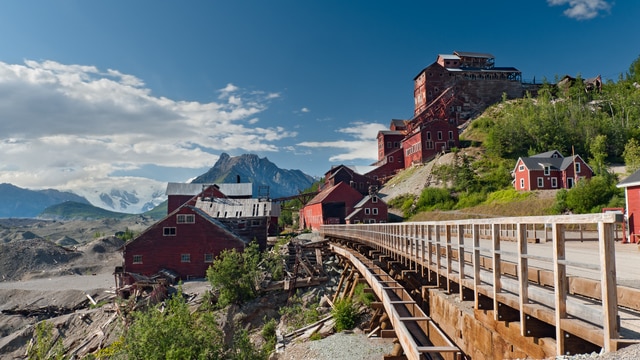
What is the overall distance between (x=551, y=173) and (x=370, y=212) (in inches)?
959

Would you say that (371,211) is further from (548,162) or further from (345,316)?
(345,316)

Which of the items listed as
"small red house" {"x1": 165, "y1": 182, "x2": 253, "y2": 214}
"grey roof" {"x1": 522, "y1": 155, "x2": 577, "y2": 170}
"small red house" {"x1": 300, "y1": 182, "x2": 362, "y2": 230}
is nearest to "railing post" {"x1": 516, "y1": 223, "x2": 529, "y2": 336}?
"small red house" {"x1": 300, "y1": 182, "x2": 362, "y2": 230}

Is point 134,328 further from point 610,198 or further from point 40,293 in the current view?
A: point 610,198

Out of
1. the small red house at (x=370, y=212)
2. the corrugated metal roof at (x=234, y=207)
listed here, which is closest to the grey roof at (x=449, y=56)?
the small red house at (x=370, y=212)

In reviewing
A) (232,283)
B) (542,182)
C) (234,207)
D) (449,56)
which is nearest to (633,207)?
(232,283)

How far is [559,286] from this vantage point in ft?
15.3

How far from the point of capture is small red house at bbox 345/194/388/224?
187 ft

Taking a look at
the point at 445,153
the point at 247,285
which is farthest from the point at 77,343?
the point at 445,153

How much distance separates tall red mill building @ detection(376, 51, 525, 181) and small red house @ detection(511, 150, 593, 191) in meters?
28.7

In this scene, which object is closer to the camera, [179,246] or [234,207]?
[179,246]

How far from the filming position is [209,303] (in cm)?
3131

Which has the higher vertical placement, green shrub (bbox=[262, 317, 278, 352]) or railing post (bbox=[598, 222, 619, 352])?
railing post (bbox=[598, 222, 619, 352])

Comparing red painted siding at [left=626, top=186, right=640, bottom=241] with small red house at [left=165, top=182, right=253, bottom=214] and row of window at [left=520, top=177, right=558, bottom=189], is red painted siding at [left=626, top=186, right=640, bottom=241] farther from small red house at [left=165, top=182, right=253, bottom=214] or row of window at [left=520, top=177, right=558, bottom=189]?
small red house at [left=165, top=182, right=253, bottom=214]

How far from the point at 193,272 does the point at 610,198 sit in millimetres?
44268
